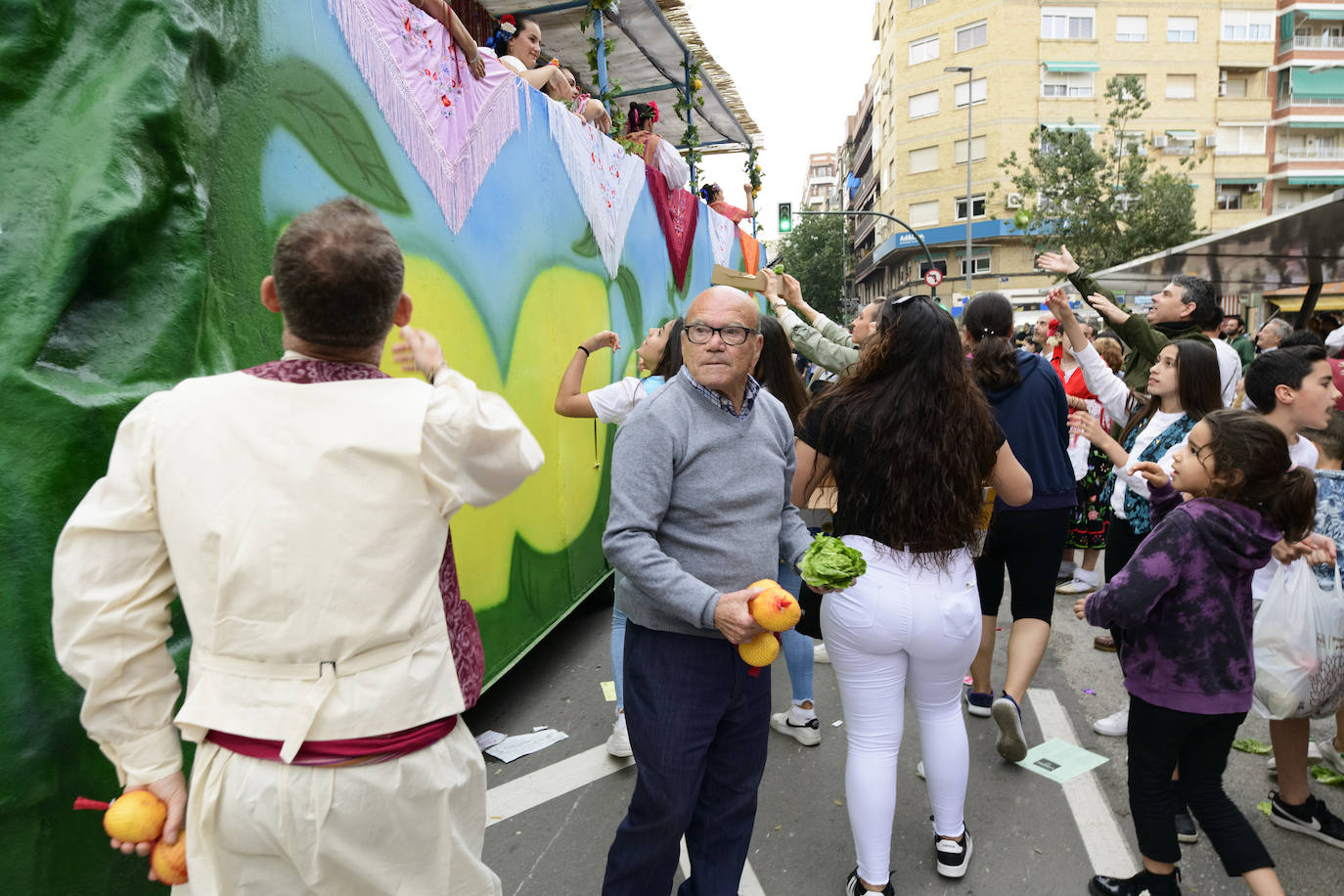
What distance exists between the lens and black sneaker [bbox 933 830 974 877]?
9.28ft

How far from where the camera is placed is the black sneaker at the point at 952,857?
283 cm

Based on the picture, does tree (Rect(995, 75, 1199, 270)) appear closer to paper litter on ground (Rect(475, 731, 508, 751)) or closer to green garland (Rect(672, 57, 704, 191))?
green garland (Rect(672, 57, 704, 191))

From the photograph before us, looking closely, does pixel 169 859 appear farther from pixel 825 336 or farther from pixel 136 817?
pixel 825 336

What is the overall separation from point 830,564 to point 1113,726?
2460mm

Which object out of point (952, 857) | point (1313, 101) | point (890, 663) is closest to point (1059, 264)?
point (890, 663)

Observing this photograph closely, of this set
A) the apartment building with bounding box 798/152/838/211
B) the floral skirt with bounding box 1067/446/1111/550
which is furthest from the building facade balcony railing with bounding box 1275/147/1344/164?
the apartment building with bounding box 798/152/838/211

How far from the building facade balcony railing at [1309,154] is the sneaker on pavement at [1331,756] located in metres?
49.3

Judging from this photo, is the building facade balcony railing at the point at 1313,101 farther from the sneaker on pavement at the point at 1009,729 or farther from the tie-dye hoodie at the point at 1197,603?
the tie-dye hoodie at the point at 1197,603

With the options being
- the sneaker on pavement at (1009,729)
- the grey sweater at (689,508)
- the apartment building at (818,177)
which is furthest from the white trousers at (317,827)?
the apartment building at (818,177)

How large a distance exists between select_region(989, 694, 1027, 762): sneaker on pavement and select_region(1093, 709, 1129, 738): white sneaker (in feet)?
1.82

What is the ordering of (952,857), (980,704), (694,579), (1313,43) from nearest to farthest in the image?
(694,579) < (952,857) < (980,704) < (1313,43)

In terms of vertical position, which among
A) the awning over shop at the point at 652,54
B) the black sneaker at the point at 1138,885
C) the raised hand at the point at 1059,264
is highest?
the awning over shop at the point at 652,54

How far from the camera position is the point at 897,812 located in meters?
3.29

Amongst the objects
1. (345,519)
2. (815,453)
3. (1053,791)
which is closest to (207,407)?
(345,519)
